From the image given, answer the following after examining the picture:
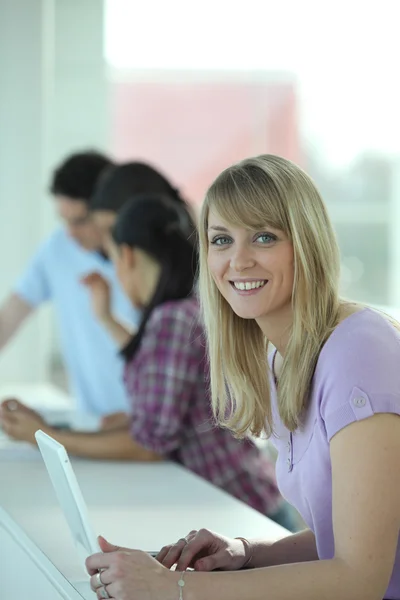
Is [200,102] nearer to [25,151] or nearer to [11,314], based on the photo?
[25,151]

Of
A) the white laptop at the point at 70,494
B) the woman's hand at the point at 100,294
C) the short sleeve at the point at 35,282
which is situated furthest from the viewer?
the short sleeve at the point at 35,282

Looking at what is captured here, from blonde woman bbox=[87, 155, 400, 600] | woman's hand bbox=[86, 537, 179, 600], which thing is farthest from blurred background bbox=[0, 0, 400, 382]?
woman's hand bbox=[86, 537, 179, 600]

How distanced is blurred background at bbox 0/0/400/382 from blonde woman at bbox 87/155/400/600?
3282 mm

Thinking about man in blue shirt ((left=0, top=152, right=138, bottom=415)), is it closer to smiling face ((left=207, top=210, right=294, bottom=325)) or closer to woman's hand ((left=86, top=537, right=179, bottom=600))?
smiling face ((left=207, top=210, right=294, bottom=325))

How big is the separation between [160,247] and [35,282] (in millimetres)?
1268

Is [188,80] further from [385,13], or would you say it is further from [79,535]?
[79,535]

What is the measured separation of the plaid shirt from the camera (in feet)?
7.81

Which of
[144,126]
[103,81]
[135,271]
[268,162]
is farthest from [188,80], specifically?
[268,162]

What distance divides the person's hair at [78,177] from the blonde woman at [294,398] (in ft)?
5.88

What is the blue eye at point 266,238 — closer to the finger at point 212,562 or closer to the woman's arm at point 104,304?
the finger at point 212,562

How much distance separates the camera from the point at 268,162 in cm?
149

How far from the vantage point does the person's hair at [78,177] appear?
11.2 ft

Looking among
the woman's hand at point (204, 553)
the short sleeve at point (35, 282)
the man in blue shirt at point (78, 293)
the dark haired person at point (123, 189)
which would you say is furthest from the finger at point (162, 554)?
the short sleeve at point (35, 282)

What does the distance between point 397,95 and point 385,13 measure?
0.73 m
